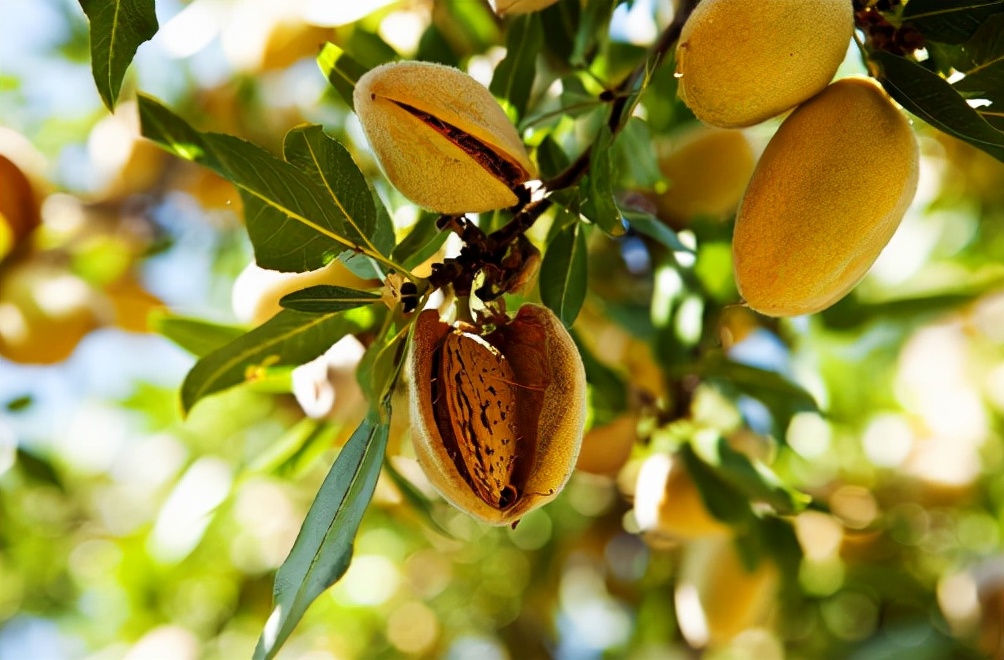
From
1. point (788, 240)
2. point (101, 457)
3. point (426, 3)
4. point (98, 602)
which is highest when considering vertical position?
point (788, 240)

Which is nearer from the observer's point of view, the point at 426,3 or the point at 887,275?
the point at 426,3

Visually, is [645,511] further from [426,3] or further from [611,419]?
[426,3]

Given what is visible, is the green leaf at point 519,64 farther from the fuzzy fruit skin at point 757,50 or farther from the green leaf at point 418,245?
the fuzzy fruit skin at point 757,50

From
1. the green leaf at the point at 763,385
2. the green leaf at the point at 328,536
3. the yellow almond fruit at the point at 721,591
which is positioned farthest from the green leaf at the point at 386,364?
the yellow almond fruit at the point at 721,591

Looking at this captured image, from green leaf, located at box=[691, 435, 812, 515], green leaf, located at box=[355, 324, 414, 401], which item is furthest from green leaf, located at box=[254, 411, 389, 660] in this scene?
green leaf, located at box=[691, 435, 812, 515]

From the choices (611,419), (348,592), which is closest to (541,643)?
(348,592)

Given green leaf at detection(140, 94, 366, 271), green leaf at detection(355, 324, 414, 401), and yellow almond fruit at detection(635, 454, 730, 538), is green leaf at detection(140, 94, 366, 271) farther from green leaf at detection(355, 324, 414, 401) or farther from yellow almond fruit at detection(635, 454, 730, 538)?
yellow almond fruit at detection(635, 454, 730, 538)
